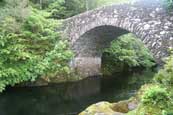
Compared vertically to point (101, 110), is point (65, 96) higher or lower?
lower

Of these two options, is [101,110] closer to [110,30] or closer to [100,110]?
[100,110]

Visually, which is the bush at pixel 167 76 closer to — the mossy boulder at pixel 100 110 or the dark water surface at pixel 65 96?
the mossy boulder at pixel 100 110

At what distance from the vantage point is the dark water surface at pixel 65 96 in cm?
1304

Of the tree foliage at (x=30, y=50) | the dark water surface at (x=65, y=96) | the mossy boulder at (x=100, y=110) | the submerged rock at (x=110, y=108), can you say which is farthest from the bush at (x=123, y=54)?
the mossy boulder at (x=100, y=110)

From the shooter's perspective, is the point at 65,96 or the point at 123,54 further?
the point at 123,54

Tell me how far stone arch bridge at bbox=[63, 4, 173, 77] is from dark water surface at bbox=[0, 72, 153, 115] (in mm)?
1273

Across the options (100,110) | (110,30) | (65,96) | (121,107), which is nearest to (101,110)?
(100,110)

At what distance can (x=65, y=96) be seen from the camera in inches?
608

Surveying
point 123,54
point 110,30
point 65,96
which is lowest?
point 65,96

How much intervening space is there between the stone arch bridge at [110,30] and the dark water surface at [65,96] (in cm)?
127

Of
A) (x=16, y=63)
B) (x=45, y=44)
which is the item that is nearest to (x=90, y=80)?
(x=45, y=44)

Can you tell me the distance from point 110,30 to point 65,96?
169 inches

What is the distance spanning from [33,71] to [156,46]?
5.79m

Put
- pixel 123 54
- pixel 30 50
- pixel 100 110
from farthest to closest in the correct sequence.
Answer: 1. pixel 123 54
2. pixel 30 50
3. pixel 100 110
